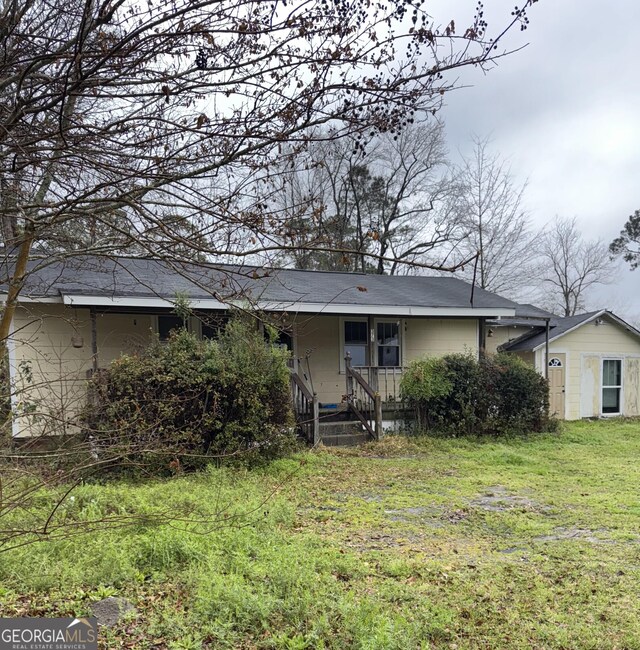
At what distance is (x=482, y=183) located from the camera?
83.5ft

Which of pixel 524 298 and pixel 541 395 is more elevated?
pixel 524 298

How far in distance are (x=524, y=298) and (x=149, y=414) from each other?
85.2 feet

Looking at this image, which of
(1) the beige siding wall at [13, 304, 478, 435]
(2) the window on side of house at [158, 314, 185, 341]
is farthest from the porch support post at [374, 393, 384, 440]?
(2) the window on side of house at [158, 314, 185, 341]

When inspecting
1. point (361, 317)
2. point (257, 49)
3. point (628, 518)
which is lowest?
point (628, 518)

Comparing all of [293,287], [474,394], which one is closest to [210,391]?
[293,287]

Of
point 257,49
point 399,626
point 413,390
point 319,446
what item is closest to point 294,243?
point 257,49

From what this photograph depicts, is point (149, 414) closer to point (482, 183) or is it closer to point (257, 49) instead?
point (257, 49)

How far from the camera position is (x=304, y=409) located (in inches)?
388

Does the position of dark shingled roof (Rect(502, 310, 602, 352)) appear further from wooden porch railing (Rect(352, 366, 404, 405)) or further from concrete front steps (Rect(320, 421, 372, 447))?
concrete front steps (Rect(320, 421, 372, 447))

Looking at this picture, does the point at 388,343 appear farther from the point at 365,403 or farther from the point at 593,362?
the point at 593,362

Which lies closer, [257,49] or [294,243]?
[257,49]

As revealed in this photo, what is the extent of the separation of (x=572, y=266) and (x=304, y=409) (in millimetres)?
28827

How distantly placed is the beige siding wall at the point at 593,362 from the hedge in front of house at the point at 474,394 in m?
3.23

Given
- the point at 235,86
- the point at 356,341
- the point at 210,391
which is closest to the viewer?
the point at 235,86
